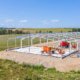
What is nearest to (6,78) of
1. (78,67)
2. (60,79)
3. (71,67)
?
(60,79)

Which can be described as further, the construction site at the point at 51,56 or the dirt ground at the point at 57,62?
the construction site at the point at 51,56

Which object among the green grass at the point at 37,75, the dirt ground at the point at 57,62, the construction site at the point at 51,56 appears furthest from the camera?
the construction site at the point at 51,56

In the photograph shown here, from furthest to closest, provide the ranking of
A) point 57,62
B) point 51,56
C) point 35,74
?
point 51,56
point 57,62
point 35,74

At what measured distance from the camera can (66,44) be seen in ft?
64.7

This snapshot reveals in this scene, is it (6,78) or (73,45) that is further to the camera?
(73,45)

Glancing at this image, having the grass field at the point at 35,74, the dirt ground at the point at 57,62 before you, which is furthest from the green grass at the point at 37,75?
the dirt ground at the point at 57,62

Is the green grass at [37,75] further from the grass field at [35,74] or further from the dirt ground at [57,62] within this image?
the dirt ground at [57,62]

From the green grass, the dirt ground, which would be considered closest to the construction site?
the dirt ground

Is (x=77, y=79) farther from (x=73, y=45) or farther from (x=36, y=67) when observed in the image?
(x=73, y=45)

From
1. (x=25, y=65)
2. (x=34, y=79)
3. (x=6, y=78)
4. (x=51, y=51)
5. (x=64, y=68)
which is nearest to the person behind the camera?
(x=34, y=79)

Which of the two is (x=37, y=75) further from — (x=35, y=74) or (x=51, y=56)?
(x=51, y=56)

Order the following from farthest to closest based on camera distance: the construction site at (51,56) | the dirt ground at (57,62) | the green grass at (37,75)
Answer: the construction site at (51,56)
the dirt ground at (57,62)
the green grass at (37,75)

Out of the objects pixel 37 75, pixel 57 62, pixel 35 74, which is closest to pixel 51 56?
pixel 57 62

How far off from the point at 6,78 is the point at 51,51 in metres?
8.15
